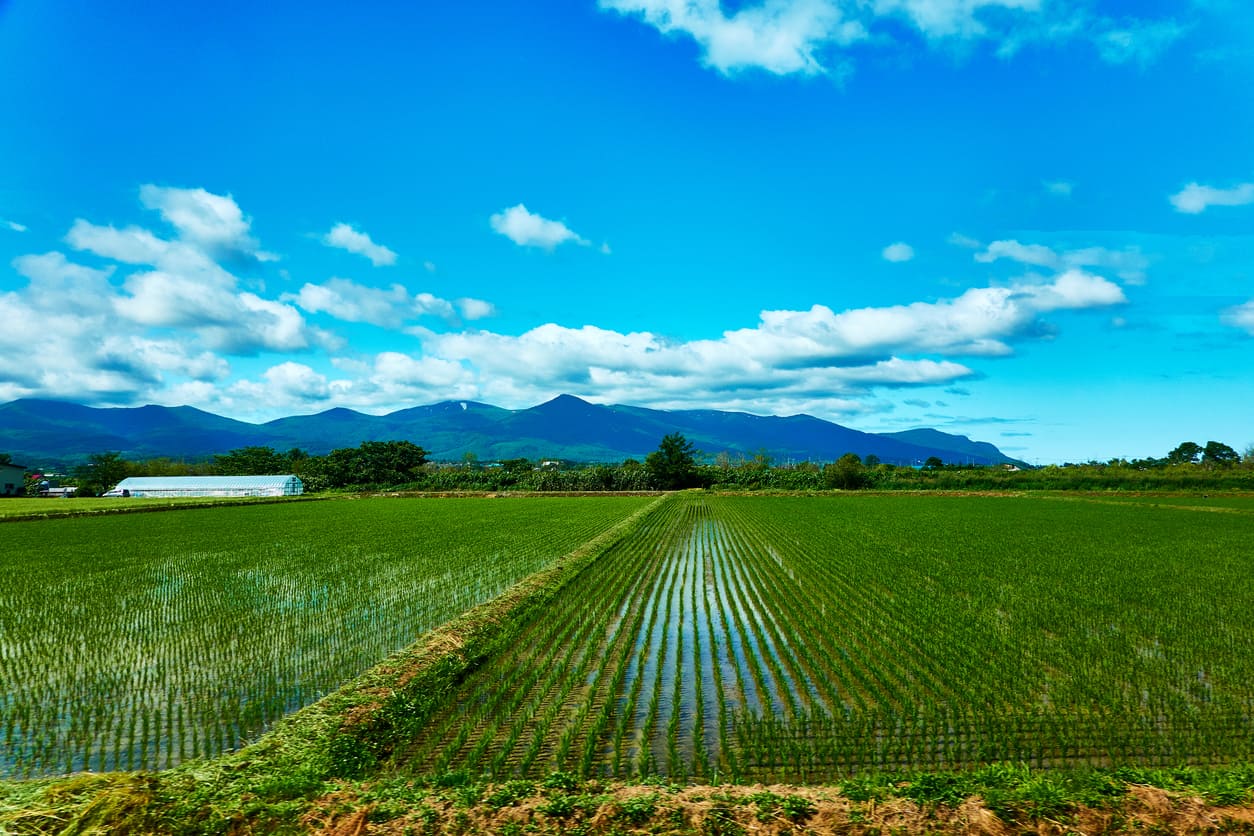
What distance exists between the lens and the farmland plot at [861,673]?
5.08m

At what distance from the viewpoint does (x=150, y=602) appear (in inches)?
432

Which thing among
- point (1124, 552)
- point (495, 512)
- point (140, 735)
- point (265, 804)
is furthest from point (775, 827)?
point (495, 512)

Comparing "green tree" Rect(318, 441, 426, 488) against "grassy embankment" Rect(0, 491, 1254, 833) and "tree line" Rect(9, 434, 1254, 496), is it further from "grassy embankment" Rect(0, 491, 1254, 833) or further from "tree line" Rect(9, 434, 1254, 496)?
"grassy embankment" Rect(0, 491, 1254, 833)

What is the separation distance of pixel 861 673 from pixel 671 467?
176ft

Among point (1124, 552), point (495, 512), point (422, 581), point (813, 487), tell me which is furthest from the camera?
point (813, 487)

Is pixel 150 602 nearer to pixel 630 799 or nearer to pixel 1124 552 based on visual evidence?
pixel 630 799

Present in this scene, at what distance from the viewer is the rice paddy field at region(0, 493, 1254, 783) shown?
516 cm

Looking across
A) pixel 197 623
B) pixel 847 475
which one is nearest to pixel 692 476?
pixel 847 475

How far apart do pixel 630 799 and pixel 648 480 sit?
186 ft

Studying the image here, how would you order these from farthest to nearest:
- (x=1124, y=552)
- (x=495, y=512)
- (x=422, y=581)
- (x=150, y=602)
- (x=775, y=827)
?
(x=495, y=512) → (x=1124, y=552) → (x=422, y=581) → (x=150, y=602) → (x=775, y=827)

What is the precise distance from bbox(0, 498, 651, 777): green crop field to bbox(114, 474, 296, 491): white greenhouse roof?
39687 mm

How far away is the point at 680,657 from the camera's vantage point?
303 inches

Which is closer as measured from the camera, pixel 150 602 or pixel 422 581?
pixel 150 602

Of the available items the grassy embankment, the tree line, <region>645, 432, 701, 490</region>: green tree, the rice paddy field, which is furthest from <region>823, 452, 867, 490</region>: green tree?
the grassy embankment
